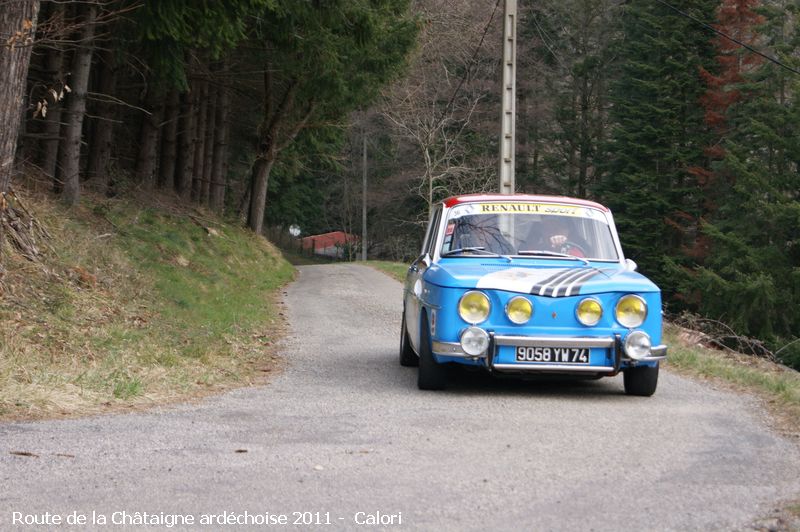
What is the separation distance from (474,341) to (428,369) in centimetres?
74

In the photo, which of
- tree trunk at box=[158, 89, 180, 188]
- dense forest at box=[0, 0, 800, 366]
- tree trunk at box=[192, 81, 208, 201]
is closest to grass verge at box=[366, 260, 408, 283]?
dense forest at box=[0, 0, 800, 366]

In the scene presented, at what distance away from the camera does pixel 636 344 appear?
8289mm

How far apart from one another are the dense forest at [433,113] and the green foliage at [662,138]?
11cm

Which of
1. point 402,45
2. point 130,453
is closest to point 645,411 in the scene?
point 130,453

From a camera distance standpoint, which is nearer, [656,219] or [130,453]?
[130,453]

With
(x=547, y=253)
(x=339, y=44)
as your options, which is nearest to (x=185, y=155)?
(x=339, y=44)

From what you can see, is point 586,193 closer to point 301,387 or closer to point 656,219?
point 656,219

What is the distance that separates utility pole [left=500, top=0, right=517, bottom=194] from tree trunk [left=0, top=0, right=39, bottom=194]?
1008 centimetres

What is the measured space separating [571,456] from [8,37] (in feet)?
26.5

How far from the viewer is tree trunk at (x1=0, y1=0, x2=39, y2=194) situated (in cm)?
1095

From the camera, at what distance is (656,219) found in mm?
43531

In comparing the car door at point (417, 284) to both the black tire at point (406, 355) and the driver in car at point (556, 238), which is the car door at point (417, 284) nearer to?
the black tire at point (406, 355)

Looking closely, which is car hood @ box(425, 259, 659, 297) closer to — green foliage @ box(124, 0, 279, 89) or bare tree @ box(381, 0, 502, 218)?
green foliage @ box(124, 0, 279, 89)

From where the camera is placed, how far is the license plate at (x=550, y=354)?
27.1ft
